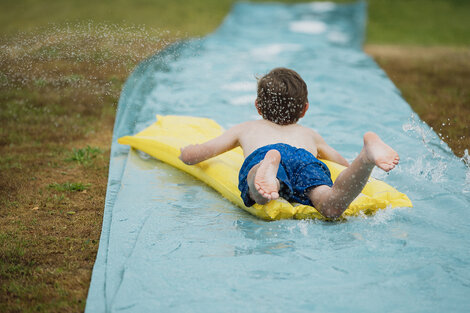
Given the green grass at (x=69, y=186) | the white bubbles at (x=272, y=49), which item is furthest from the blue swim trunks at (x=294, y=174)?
the white bubbles at (x=272, y=49)

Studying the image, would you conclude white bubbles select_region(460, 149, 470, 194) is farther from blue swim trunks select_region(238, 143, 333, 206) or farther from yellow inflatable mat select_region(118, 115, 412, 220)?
blue swim trunks select_region(238, 143, 333, 206)

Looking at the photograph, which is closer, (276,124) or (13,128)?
(276,124)

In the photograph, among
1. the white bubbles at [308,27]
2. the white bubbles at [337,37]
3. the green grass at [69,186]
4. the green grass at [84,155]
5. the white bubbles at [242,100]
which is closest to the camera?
the green grass at [69,186]

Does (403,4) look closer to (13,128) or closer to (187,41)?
(187,41)

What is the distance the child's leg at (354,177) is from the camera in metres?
2.09

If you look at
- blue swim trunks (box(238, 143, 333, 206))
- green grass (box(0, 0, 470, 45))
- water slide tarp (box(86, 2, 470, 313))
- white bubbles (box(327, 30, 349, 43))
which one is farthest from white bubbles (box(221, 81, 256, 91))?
green grass (box(0, 0, 470, 45))

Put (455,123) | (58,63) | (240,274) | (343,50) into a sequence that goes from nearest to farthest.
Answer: (240,274) < (455,123) < (58,63) < (343,50)

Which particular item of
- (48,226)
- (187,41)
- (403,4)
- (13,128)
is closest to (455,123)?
(48,226)

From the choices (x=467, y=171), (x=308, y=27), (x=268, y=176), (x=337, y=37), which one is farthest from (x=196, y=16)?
(x=268, y=176)

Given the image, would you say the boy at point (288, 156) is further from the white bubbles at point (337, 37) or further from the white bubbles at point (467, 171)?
the white bubbles at point (337, 37)

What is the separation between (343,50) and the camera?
666cm

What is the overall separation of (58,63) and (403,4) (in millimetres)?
8547

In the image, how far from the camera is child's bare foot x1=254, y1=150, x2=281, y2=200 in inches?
86.0

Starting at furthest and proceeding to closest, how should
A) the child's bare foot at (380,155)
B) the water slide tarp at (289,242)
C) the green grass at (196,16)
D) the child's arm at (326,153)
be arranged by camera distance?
the green grass at (196,16) → the child's arm at (326,153) → the child's bare foot at (380,155) → the water slide tarp at (289,242)
